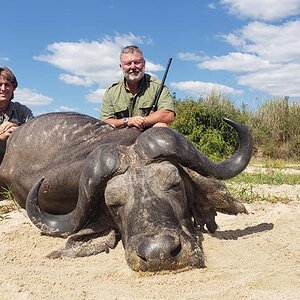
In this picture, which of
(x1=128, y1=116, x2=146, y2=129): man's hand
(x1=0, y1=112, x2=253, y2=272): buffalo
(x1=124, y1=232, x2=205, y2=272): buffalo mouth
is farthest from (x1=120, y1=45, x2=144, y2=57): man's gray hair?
(x1=124, y1=232, x2=205, y2=272): buffalo mouth

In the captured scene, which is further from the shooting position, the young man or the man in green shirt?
the young man

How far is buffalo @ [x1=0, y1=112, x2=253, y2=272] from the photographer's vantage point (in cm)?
274

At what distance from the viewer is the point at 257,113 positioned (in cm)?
1919

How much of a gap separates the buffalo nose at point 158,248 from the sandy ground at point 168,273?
14 cm

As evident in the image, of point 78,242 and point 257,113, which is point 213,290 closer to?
point 78,242

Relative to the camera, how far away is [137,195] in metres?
3.04

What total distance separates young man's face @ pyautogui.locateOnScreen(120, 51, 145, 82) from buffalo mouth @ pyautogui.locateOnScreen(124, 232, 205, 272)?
3.19 metres

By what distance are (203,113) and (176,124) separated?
1110mm

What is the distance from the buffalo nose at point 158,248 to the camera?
2.59m

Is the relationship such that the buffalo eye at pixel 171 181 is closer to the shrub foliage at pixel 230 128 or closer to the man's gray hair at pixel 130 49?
the man's gray hair at pixel 130 49

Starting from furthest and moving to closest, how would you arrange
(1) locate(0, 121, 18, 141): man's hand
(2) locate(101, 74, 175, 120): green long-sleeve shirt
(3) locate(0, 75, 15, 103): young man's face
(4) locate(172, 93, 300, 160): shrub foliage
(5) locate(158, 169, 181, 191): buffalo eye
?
1. (4) locate(172, 93, 300, 160): shrub foliage
2. (3) locate(0, 75, 15, 103): young man's face
3. (2) locate(101, 74, 175, 120): green long-sleeve shirt
4. (1) locate(0, 121, 18, 141): man's hand
5. (5) locate(158, 169, 181, 191): buffalo eye

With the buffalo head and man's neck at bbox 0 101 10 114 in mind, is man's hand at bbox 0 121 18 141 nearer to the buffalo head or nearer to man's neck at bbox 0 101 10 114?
man's neck at bbox 0 101 10 114

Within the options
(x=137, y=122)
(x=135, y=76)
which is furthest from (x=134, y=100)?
(x=137, y=122)

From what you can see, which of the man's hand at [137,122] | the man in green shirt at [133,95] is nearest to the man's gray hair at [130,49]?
the man in green shirt at [133,95]
